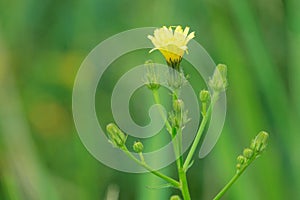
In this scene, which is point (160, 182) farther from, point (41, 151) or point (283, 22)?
point (283, 22)

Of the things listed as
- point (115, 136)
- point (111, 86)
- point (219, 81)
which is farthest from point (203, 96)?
point (111, 86)

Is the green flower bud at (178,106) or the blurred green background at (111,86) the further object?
the blurred green background at (111,86)

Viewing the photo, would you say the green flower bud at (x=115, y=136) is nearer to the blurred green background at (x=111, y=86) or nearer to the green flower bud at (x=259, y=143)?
the green flower bud at (x=259, y=143)

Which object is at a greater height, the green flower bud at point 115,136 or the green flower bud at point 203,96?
the green flower bud at point 203,96

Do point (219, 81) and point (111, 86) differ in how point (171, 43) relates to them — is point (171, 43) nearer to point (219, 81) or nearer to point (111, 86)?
point (219, 81)

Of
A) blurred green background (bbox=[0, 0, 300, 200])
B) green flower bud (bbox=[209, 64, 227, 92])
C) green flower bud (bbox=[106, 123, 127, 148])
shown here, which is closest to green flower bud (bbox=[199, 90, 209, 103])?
green flower bud (bbox=[209, 64, 227, 92])

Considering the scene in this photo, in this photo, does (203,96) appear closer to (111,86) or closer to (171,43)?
(171,43)

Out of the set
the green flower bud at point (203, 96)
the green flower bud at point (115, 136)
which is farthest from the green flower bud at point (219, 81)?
the green flower bud at point (115, 136)

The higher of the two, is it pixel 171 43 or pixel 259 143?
pixel 171 43

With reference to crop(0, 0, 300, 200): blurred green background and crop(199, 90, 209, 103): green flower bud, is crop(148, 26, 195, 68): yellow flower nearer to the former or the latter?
crop(199, 90, 209, 103): green flower bud

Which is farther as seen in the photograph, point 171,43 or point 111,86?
point 111,86
